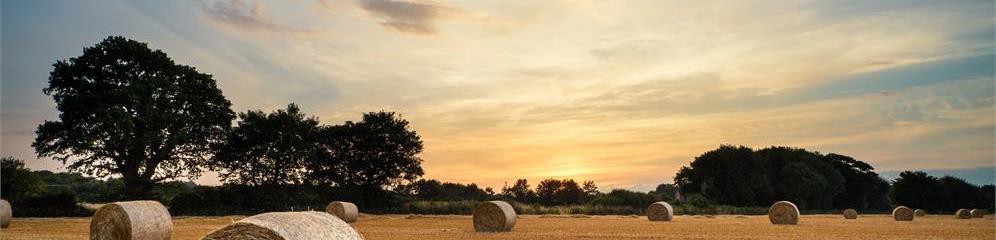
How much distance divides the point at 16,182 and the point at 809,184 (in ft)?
211

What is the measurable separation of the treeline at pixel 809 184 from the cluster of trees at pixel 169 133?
1250 inches

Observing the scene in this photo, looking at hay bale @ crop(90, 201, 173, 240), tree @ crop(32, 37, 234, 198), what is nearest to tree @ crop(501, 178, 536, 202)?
tree @ crop(32, 37, 234, 198)

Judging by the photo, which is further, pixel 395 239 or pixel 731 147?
pixel 731 147

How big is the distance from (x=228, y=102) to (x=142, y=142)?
7093mm

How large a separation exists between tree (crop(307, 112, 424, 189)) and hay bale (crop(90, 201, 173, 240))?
32.9 m

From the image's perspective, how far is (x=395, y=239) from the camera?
19.3 metres

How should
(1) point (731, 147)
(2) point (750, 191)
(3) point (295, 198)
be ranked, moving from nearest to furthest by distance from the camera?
(3) point (295, 198) < (2) point (750, 191) < (1) point (731, 147)

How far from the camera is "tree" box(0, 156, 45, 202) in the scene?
129ft

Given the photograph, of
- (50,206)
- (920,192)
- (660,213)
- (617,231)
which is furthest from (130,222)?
(920,192)

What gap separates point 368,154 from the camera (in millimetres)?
53562

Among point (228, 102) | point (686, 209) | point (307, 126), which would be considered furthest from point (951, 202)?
point (228, 102)

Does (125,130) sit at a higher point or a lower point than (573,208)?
higher

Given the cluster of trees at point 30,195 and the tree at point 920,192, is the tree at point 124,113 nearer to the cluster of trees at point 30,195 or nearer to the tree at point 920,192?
the cluster of trees at point 30,195

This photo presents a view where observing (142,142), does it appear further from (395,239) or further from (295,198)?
(395,239)
